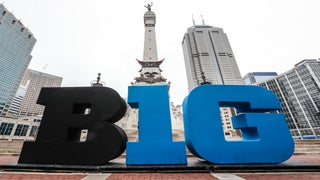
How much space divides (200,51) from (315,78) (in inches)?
2798

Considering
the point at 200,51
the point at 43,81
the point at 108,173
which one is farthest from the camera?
the point at 43,81

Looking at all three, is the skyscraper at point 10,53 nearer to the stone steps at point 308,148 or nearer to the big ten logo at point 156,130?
the big ten logo at point 156,130

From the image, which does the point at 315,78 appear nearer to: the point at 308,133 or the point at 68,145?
the point at 308,133

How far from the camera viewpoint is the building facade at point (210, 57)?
104 meters

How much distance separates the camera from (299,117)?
59.9m

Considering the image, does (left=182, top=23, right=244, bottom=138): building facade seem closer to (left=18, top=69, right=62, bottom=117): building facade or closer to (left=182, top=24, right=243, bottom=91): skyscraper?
(left=182, top=24, right=243, bottom=91): skyscraper

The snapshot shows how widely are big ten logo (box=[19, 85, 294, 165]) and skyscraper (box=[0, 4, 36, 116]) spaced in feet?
321

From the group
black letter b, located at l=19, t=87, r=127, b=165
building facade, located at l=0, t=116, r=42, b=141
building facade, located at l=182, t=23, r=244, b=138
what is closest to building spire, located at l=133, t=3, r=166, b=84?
black letter b, located at l=19, t=87, r=127, b=165

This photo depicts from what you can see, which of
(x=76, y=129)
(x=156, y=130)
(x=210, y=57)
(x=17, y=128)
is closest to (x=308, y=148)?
(x=156, y=130)

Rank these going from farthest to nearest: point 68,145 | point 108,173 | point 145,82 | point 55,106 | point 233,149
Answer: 1. point 145,82
2. point 55,106
3. point 68,145
4. point 233,149
5. point 108,173

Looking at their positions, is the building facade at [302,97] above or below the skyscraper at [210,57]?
below

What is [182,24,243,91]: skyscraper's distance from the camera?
104 metres

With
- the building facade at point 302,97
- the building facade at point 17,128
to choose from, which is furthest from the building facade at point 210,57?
Result: the building facade at point 17,128

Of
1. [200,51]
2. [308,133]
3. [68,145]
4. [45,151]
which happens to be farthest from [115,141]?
[200,51]
